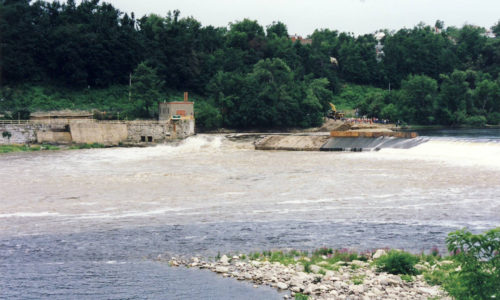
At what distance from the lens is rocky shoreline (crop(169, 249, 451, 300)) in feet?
53.7

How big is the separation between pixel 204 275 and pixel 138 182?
24428 mm

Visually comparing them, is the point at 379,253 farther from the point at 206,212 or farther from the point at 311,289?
the point at 206,212

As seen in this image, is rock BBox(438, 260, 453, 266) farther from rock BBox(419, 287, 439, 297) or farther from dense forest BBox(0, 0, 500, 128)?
dense forest BBox(0, 0, 500, 128)

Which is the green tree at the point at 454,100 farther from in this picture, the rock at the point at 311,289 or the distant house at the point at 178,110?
the rock at the point at 311,289

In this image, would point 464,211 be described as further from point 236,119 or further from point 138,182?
point 236,119

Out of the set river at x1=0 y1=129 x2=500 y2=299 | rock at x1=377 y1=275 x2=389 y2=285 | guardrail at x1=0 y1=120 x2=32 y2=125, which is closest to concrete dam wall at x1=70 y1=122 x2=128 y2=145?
guardrail at x1=0 y1=120 x2=32 y2=125

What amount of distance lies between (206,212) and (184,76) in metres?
88.7

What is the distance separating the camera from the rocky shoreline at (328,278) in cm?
1638

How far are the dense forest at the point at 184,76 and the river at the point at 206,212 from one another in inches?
1598

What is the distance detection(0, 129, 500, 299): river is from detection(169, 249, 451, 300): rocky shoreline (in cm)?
68

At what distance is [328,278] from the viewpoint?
698 inches

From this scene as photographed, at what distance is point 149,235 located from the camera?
25656 mm

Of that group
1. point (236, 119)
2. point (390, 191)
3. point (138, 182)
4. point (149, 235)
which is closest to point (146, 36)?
point (236, 119)

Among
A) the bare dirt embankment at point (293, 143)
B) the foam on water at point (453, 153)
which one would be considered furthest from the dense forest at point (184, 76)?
the foam on water at point (453, 153)
